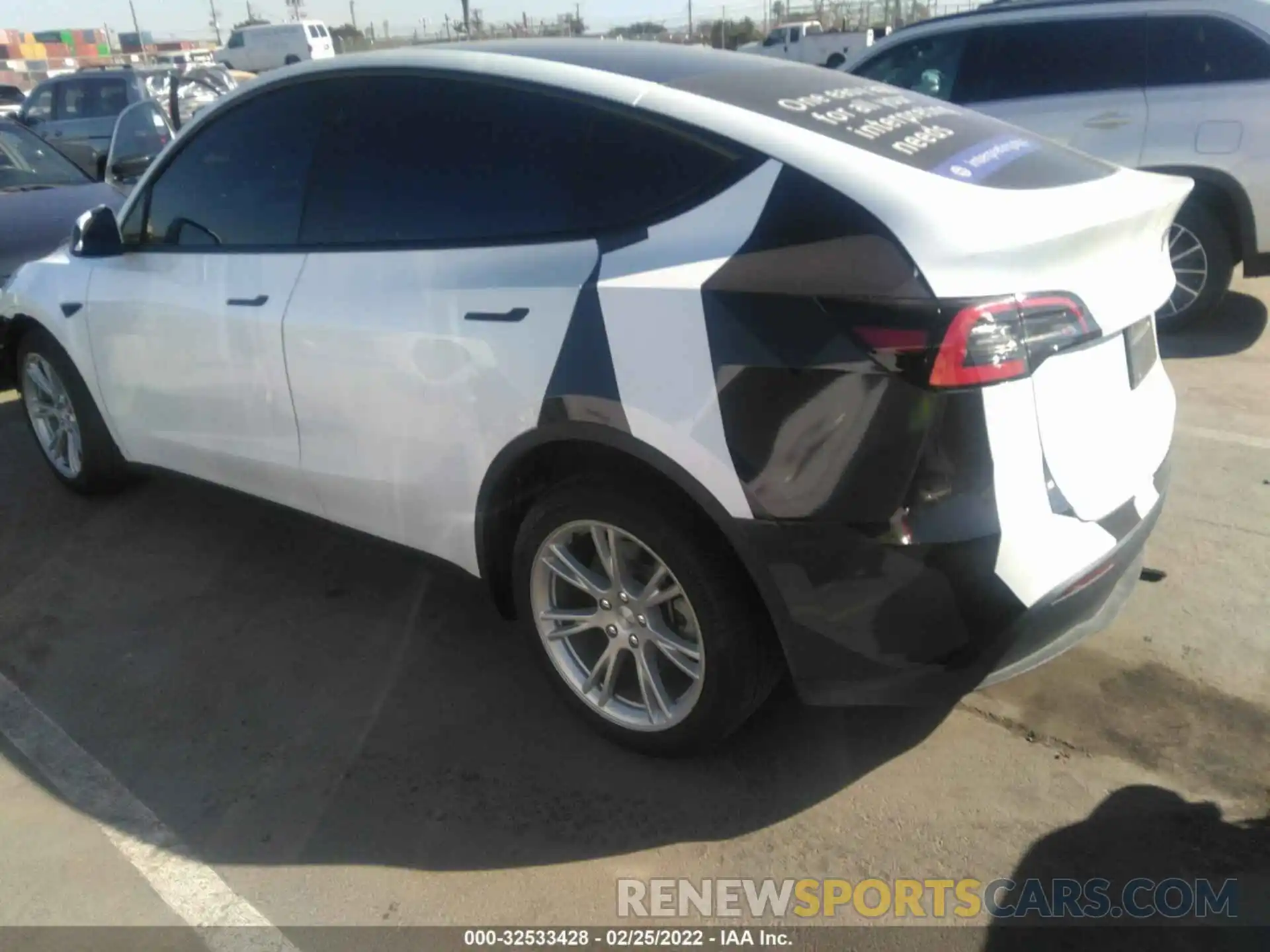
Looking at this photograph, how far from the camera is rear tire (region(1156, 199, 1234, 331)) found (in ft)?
19.5

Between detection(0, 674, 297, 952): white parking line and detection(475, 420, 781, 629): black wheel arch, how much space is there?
1.05 m

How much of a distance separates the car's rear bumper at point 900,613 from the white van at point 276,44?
36.7m

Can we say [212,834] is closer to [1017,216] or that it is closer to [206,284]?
[206,284]

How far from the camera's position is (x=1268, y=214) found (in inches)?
225

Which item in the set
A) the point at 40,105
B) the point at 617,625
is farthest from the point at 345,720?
the point at 40,105

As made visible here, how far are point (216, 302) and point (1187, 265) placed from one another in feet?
17.0

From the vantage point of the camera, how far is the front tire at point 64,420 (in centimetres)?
446

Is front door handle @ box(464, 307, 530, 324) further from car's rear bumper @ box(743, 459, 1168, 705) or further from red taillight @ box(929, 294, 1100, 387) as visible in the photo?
red taillight @ box(929, 294, 1100, 387)

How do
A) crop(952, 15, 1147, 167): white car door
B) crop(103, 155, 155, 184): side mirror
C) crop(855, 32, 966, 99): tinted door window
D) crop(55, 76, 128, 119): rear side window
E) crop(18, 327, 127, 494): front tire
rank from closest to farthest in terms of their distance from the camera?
crop(18, 327, 127, 494): front tire
crop(952, 15, 1147, 167): white car door
crop(103, 155, 155, 184): side mirror
crop(855, 32, 966, 99): tinted door window
crop(55, 76, 128, 119): rear side window

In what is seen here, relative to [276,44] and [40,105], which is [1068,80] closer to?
[40,105]

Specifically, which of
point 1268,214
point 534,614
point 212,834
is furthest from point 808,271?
point 1268,214

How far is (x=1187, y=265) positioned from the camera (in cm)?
609

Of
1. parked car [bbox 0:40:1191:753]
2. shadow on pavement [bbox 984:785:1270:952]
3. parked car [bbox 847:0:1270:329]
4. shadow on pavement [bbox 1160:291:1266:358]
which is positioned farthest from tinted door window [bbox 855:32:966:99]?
shadow on pavement [bbox 984:785:1270:952]

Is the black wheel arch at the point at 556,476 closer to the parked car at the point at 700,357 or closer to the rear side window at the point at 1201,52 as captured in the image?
the parked car at the point at 700,357
